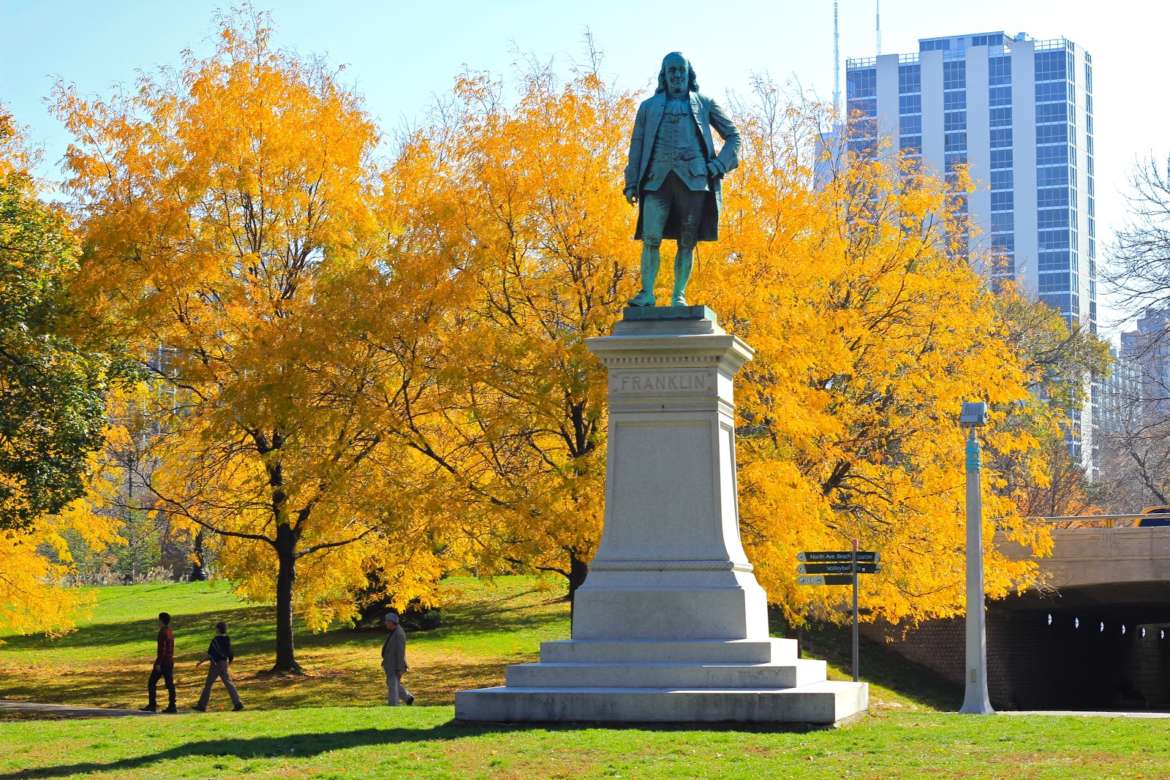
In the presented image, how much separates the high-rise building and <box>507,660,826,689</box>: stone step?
138 m

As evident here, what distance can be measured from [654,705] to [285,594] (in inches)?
655

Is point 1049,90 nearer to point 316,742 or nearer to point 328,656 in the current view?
point 328,656

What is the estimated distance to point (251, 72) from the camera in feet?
94.8

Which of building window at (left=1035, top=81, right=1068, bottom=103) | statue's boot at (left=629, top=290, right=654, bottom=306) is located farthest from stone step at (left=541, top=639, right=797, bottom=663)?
building window at (left=1035, top=81, right=1068, bottom=103)

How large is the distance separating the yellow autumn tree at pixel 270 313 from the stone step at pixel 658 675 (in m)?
10.7

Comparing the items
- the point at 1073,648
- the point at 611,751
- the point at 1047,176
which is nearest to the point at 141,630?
the point at 1073,648

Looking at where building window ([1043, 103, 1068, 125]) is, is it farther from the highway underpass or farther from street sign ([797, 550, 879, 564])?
street sign ([797, 550, 879, 564])

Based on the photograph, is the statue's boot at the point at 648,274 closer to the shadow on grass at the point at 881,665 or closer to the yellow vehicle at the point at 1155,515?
the shadow on grass at the point at 881,665

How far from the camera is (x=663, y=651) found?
1426cm

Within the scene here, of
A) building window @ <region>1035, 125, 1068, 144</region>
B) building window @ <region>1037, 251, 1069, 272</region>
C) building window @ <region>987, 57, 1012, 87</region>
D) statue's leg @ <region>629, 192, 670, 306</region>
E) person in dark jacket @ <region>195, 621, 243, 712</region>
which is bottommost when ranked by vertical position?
person in dark jacket @ <region>195, 621, 243, 712</region>

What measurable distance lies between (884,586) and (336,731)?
14527 mm

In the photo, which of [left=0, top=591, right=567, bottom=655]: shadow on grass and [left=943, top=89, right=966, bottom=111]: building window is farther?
[left=943, top=89, right=966, bottom=111]: building window

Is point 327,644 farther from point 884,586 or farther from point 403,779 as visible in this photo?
point 403,779

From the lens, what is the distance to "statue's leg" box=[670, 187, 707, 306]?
16062 mm
